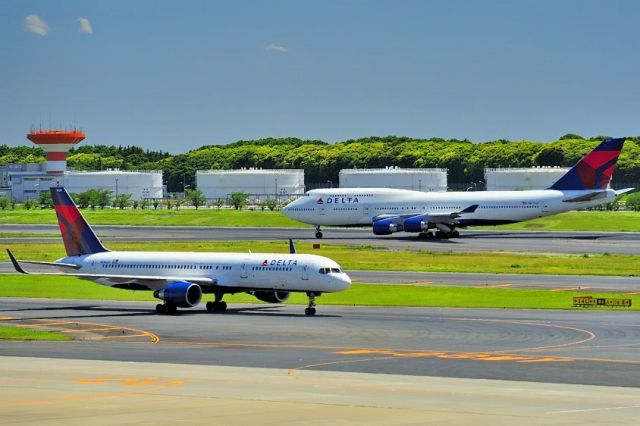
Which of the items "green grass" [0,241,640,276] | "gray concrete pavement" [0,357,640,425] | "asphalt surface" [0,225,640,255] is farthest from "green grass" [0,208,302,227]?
"gray concrete pavement" [0,357,640,425]

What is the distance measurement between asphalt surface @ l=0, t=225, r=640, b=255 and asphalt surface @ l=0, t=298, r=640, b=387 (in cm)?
5212

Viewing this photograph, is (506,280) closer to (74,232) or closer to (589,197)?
(74,232)

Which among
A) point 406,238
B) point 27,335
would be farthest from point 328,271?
point 406,238

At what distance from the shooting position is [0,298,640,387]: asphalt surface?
151ft

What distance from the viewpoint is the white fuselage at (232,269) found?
66812mm

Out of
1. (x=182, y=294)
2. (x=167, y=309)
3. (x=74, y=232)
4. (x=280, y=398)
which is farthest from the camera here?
(x=74, y=232)

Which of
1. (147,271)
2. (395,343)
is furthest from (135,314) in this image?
(395,343)

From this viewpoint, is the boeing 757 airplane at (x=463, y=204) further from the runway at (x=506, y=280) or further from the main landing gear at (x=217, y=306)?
the main landing gear at (x=217, y=306)

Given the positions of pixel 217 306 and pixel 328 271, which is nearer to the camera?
pixel 328 271

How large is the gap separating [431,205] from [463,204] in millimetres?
3794

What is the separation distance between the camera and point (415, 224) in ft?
447

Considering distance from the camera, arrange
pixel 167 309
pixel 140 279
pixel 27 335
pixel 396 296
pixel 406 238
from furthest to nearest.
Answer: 1. pixel 406 238
2. pixel 396 296
3. pixel 140 279
4. pixel 167 309
5. pixel 27 335

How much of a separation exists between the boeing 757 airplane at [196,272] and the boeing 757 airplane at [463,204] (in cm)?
6471

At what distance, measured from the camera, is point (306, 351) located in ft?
169
